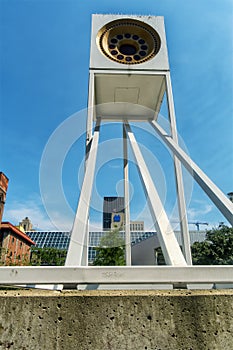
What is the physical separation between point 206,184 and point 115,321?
2530 mm

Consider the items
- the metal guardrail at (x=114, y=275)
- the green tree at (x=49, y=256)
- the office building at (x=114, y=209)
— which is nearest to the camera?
the metal guardrail at (x=114, y=275)

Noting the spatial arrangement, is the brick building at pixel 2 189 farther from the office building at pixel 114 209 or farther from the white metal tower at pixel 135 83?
the white metal tower at pixel 135 83

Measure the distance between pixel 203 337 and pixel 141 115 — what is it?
18.8ft

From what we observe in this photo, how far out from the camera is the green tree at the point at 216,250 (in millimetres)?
14469

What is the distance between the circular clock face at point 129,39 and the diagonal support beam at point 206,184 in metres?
2.28

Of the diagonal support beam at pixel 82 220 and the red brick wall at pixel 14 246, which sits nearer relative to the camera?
the diagonal support beam at pixel 82 220

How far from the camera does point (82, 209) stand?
3404mm

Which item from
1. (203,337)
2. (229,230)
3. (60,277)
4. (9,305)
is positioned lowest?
(203,337)

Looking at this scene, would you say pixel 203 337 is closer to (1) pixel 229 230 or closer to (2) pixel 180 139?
(2) pixel 180 139

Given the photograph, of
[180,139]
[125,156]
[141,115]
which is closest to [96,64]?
[141,115]

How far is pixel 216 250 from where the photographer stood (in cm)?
1484

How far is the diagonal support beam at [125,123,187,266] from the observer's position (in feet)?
9.94

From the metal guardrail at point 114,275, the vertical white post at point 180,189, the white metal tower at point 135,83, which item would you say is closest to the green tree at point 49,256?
the white metal tower at point 135,83

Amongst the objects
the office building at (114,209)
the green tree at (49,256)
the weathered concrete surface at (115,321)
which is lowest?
the weathered concrete surface at (115,321)
